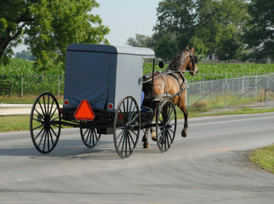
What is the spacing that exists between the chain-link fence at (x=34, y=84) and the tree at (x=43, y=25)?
246 inches

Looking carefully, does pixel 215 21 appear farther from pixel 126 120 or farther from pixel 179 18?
pixel 126 120

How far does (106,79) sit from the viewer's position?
11203mm

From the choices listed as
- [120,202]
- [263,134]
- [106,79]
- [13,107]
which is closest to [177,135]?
[263,134]

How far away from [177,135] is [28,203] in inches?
382

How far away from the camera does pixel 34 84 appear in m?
44.1

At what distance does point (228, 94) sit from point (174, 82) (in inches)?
786

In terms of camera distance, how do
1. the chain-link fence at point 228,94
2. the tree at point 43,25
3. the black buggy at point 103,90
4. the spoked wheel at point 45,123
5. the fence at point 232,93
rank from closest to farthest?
the black buggy at point 103,90
the spoked wheel at point 45,123
the chain-link fence at point 228,94
the fence at point 232,93
the tree at point 43,25

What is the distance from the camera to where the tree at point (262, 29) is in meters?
91.6

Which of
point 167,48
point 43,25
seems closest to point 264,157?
point 43,25

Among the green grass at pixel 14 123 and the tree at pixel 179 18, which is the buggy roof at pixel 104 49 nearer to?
the green grass at pixel 14 123

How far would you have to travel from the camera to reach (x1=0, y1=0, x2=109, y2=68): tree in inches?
1337

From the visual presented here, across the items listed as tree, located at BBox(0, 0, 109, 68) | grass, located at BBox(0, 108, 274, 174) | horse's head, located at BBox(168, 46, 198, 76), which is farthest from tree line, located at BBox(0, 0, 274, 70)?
horse's head, located at BBox(168, 46, 198, 76)

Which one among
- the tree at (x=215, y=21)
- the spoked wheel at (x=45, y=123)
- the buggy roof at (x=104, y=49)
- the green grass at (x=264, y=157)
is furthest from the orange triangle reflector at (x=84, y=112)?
A: the tree at (x=215, y=21)

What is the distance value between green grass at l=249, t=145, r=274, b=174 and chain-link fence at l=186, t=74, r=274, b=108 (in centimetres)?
1728
